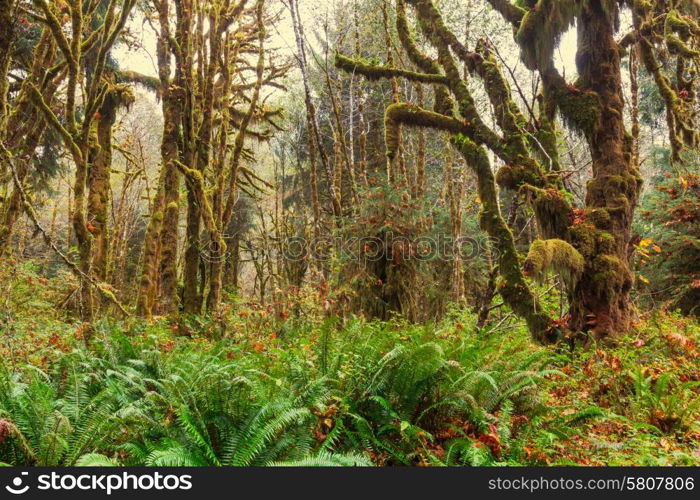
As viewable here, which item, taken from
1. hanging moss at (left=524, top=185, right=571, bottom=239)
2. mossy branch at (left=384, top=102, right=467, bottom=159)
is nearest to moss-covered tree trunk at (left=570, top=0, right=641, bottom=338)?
hanging moss at (left=524, top=185, right=571, bottom=239)

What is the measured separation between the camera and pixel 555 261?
6.40 metres

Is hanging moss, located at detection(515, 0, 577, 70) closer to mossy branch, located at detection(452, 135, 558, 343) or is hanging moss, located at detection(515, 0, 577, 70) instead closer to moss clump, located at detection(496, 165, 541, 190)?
mossy branch, located at detection(452, 135, 558, 343)

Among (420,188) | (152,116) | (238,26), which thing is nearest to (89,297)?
(420,188)

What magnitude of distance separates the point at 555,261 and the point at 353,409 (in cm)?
401

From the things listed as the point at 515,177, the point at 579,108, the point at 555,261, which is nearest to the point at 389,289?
the point at 515,177

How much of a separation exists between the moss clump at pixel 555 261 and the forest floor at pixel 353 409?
4.19 ft

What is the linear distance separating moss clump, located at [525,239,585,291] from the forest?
4 cm

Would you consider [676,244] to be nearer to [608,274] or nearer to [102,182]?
[608,274]

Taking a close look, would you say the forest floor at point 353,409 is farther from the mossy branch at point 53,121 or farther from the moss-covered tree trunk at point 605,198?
the mossy branch at point 53,121

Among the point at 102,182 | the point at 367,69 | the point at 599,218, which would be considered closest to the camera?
the point at 599,218

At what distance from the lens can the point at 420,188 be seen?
1279cm

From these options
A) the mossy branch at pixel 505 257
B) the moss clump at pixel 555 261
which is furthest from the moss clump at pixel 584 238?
the mossy branch at pixel 505 257

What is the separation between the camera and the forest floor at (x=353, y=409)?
3.27 meters

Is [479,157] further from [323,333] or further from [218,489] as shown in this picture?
[218,489]
